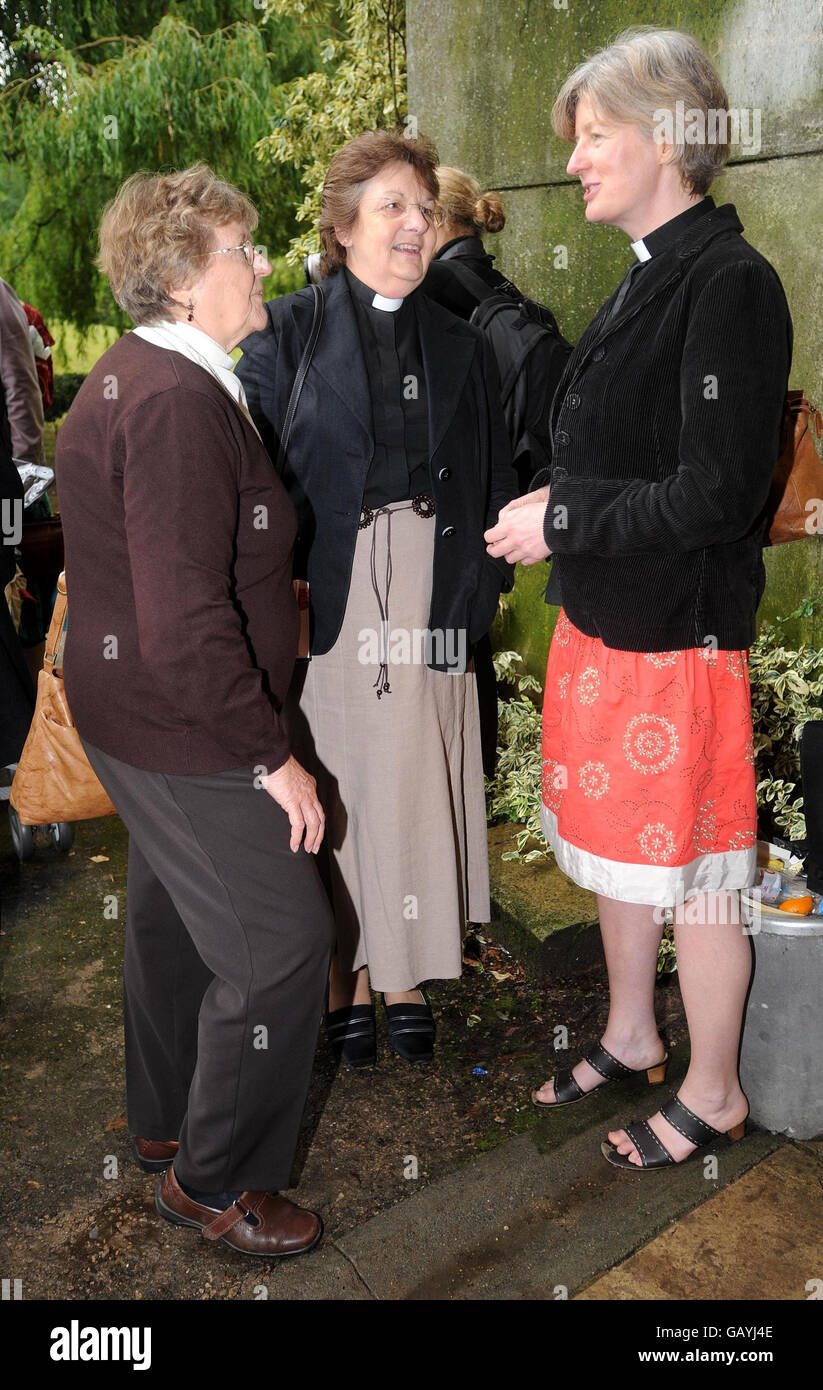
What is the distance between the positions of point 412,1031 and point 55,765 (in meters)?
1.16

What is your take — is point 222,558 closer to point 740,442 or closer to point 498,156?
point 740,442

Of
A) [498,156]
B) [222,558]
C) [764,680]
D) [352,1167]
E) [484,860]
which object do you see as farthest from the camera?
[498,156]

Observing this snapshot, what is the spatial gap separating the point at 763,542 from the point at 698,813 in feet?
1.85

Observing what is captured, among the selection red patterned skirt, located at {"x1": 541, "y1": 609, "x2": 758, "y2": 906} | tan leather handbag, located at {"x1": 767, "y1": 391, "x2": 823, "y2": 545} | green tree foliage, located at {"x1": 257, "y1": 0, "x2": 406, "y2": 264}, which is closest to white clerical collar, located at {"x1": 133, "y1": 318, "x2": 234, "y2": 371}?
red patterned skirt, located at {"x1": 541, "y1": 609, "x2": 758, "y2": 906}

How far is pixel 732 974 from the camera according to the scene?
2422mm

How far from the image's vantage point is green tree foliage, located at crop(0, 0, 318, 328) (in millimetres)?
8117

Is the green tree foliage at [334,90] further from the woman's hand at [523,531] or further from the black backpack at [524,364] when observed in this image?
the woman's hand at [523,531]

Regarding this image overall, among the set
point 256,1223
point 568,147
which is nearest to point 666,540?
point 256,1223

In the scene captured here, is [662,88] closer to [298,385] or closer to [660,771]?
[298,385]

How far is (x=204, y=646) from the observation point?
1875 millimetres

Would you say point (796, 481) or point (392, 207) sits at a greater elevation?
point (392, 207)

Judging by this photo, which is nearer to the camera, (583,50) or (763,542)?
(763,542)

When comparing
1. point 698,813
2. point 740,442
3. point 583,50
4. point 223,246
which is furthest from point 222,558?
point 583,50

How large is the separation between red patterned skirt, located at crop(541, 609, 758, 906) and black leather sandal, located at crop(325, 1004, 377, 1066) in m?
0.88
